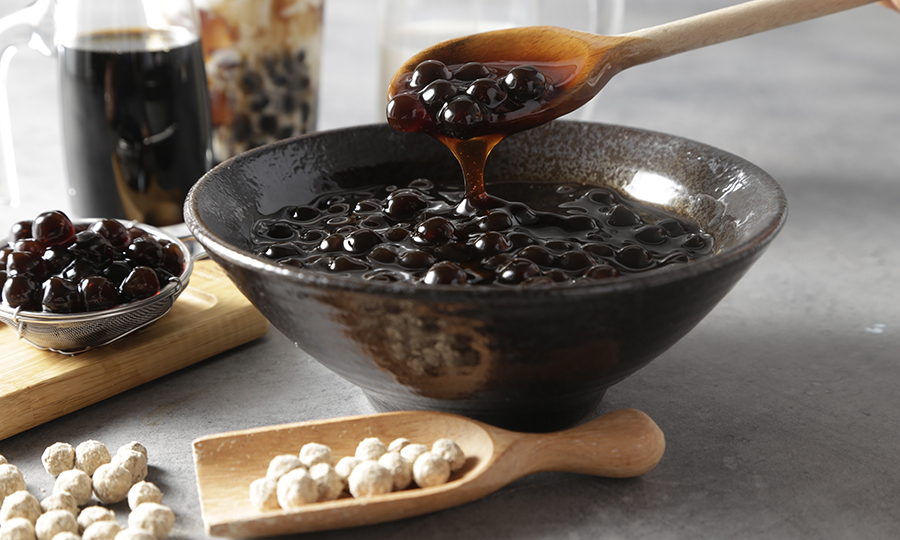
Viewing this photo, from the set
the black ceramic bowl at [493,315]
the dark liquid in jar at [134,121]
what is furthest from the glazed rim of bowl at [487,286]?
the dark liquid in jar at [134,121]

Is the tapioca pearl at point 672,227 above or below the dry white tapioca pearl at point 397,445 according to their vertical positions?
above

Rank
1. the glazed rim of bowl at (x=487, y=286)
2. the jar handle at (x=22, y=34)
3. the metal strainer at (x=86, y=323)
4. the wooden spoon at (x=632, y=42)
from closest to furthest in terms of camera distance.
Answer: the glazed rim of bowl at (x=487, y=286)
the metal strainer at (x=86, y=323)
the wooden spoon at (x=632, y=42)
the jar handle at (x=22, y=34)

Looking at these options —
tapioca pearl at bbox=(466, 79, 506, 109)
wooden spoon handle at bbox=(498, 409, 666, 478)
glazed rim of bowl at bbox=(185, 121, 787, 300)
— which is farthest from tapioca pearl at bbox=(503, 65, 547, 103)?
wooden spoon handle at bbox=(498, 409, 666, 478)

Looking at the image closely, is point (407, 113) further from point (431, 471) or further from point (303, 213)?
point (431, 471)

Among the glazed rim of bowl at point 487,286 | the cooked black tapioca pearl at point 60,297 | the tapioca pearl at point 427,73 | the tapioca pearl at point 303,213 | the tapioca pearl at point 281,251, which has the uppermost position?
the tapioca pearl at point 427,73

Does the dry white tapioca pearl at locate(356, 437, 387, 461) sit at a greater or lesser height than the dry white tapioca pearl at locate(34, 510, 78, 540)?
greater

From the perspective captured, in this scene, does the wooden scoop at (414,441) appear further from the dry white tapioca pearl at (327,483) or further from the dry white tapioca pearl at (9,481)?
the dry white tapioca pearl at (9,481)

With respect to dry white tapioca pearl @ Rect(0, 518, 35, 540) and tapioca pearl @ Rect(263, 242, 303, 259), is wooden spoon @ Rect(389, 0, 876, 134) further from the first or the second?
dry white tapioca pearl @ Rect(0, 518, 35, 540)
